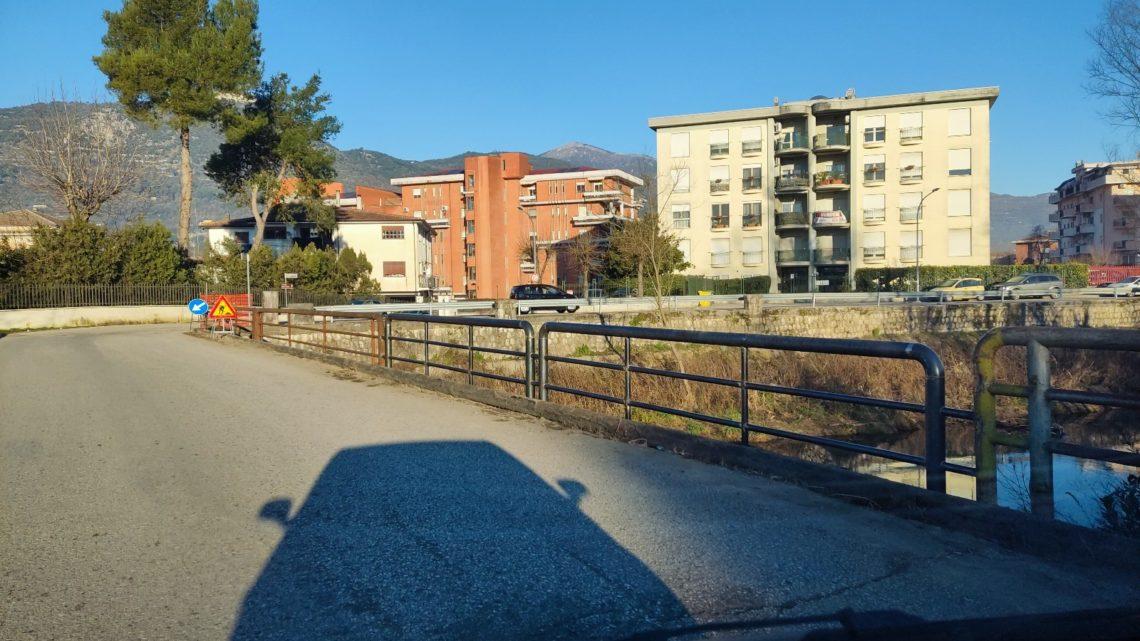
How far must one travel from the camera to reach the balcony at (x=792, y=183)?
197 ft

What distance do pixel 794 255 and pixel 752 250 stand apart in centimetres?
305

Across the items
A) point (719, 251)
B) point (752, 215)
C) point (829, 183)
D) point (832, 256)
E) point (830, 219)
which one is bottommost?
point (832, 256)

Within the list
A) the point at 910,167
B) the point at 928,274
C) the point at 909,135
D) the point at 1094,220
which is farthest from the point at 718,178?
the point at 1094,220

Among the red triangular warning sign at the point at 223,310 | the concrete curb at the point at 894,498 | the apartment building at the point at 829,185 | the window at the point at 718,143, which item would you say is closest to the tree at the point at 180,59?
the red triangular warning sign at the point at 223,310

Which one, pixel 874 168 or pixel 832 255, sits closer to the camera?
pixel 874 168

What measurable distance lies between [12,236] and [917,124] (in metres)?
62.6

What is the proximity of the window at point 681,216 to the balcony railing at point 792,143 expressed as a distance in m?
7.78

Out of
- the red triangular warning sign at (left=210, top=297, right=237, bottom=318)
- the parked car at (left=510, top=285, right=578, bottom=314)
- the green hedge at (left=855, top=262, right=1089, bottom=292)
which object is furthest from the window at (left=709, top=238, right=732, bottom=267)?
the red triangular warning sign at (left=210, top=297, right=237, bottom=318)

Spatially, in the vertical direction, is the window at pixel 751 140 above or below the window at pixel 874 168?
above

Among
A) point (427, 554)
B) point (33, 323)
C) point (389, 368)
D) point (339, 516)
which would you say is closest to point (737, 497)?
point (427, 554)

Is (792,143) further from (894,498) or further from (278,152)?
(894,498)

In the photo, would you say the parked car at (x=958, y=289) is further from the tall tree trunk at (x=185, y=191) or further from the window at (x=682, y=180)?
the tall tree trunk at (x=185, y=191)

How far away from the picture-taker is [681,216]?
63.7 m

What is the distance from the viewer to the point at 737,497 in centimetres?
575
